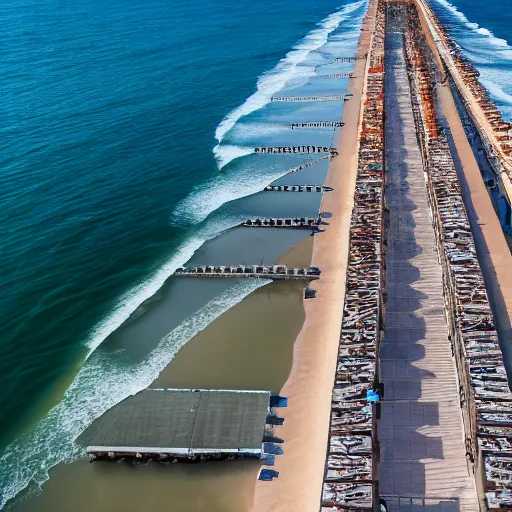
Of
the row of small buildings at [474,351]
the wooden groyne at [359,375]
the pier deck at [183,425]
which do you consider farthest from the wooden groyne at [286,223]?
the pier deck at [183,425]

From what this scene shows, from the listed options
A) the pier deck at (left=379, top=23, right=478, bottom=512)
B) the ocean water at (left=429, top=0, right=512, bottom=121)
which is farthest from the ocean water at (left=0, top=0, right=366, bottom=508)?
the ocean water at (left=429, top=0, right=512, bottom=121)

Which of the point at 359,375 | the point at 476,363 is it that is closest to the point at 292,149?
the point at 359,375

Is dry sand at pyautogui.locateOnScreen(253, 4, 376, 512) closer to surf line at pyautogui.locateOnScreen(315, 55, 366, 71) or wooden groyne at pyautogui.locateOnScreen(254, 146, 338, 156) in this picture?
wooden groyne at pyautogui.locateOnScreen(254, 146, 338, 156)

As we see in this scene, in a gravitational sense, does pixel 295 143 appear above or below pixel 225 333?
above

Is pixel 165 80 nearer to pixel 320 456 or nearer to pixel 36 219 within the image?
pixel 36 219

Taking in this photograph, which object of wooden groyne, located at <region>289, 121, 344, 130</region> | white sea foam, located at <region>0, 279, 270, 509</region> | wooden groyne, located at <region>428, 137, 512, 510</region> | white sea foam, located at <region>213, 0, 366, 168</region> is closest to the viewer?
wooden groyne, located at <region>428, 137, 512, 510</region>

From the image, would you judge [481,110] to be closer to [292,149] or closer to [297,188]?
[292,149]

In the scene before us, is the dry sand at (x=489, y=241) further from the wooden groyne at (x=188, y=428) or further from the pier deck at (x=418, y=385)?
the wooden groyne at (x=188, y=428)

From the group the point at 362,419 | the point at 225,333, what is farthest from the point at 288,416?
the point at 225,333
